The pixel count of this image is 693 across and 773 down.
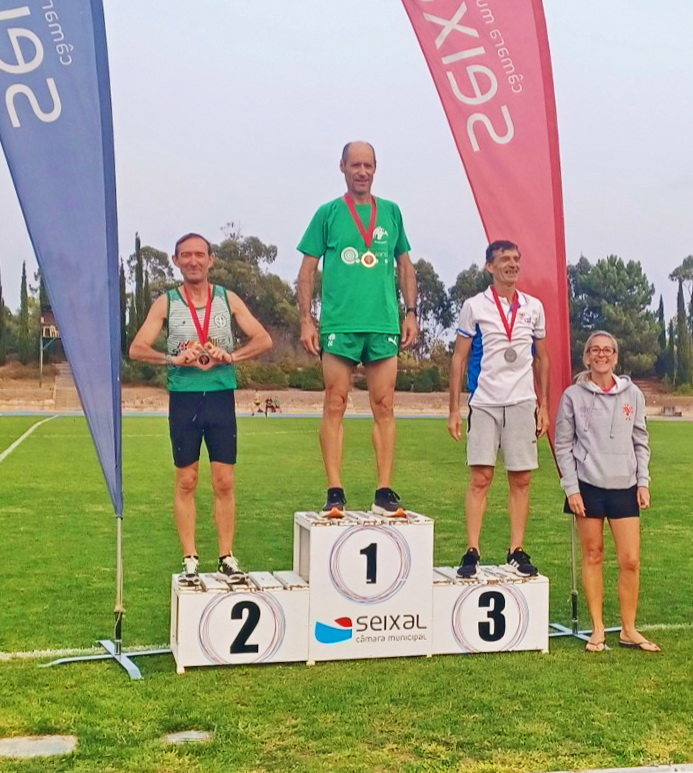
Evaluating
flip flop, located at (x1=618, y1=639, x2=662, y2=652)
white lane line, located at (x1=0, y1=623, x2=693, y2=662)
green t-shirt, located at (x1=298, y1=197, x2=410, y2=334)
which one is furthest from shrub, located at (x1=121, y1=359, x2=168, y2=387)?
flip flop, located at (x1=618, y1=639, x2=662, y2=652)

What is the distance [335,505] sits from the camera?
16.6ft

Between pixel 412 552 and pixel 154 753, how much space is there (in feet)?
5.98

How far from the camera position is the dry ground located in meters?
41.9

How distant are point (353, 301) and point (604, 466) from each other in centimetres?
151

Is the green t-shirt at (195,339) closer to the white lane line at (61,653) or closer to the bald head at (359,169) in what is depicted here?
the bald head at (359,169)

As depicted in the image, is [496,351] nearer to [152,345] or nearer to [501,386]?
[501,386]

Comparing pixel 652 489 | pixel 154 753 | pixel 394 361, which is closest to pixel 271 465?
pixel 652 489

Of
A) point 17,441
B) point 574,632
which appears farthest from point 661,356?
point 574,632

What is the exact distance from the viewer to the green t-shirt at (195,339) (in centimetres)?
489

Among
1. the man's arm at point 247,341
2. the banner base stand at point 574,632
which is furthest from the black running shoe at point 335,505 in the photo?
the banner base stand at point 574,632

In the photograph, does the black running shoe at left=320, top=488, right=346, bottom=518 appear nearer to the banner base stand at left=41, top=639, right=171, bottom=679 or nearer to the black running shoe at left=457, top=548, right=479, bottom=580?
the black running shoe at left=457, top=548, right=479, bottom=580

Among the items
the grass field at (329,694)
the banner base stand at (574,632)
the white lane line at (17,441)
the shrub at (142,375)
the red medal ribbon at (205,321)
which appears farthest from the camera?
the shrub at (142,375)

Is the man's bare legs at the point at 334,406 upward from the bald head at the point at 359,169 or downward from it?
downward

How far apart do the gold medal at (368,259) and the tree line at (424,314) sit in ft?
125
